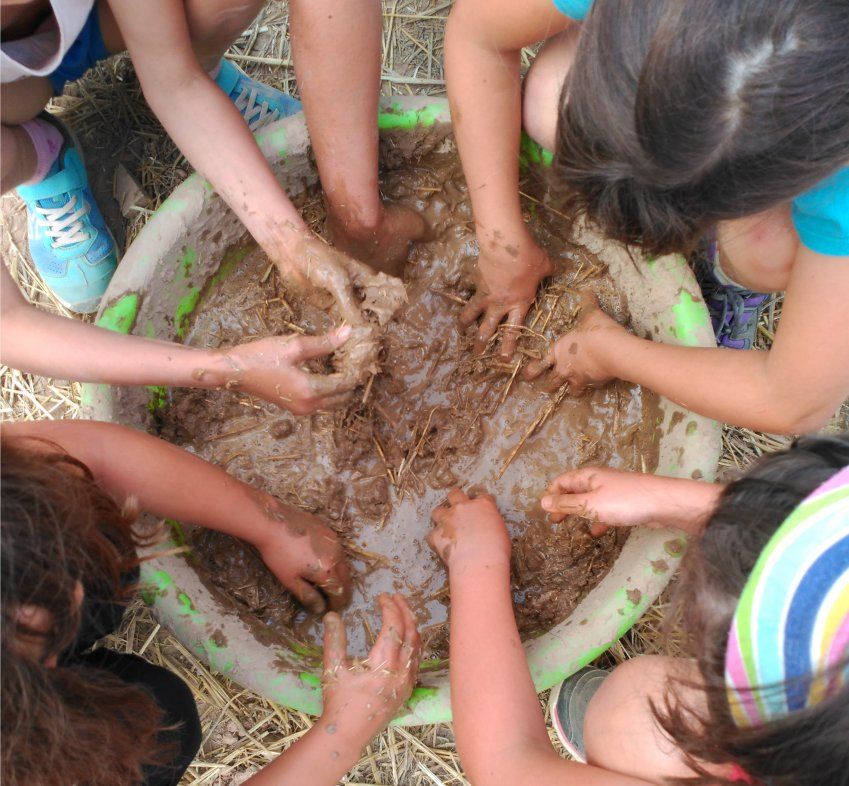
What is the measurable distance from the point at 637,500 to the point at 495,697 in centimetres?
33

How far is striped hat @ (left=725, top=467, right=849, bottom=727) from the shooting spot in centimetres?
63

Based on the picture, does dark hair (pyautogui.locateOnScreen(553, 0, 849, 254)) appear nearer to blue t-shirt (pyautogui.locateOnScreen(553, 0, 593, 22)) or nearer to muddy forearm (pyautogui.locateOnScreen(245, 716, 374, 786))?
blue t-shirt (pyautogui.locateOnScreen(553, 0, 593, 22))

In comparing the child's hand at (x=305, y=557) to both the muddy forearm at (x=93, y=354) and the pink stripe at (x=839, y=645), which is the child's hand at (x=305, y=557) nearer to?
the muddy forearm at (x=93, y=354)

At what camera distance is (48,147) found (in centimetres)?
130

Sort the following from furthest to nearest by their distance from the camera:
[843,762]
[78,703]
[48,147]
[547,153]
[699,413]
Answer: [48,147], [547,153], [699,413], [78,703], [843,762]

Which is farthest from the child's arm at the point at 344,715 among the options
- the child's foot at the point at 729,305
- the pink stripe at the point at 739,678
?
the child's foot at the point at 729,305

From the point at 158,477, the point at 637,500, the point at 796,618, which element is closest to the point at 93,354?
the point at 158,477

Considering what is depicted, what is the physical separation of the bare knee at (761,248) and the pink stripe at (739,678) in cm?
61

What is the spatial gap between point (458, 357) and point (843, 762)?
87cm

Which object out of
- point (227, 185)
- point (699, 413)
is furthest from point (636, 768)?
point (227, 185)

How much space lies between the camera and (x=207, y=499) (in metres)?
1.06

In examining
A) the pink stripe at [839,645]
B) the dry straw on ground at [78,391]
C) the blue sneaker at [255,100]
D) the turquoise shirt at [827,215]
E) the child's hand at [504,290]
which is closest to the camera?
the pink stripe at [839,645]

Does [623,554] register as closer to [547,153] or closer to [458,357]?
[458,357]

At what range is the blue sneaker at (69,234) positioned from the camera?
4.48 ft
